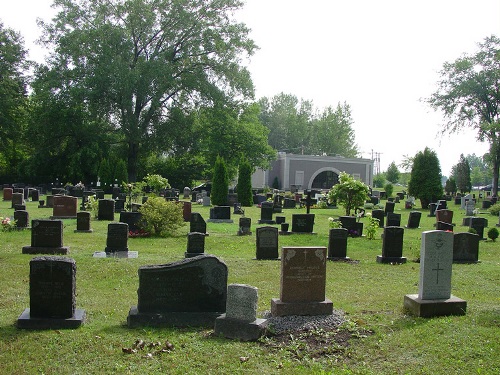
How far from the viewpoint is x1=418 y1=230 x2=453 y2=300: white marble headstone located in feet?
25.3

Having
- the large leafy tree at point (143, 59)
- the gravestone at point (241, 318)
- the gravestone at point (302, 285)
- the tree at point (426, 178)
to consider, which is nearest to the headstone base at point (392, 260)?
the gravestone at point (302, 285)

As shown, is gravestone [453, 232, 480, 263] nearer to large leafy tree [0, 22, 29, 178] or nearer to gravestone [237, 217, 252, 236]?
gravestone [237, 217, 252, 236]

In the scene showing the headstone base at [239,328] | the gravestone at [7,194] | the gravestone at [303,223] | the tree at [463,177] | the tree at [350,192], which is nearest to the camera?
the headstone base at [239,328]

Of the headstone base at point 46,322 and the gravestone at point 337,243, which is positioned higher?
the gravestone at point 337,243

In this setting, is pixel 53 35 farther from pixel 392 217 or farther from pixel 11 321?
pixel 11 321

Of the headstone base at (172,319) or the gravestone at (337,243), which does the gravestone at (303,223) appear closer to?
the gravestone at (337,243)

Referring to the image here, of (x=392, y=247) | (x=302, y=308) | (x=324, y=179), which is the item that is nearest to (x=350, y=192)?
(x=392, y=247)

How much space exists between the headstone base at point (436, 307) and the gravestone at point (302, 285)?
126 cm

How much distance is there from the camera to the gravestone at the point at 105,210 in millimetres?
22188

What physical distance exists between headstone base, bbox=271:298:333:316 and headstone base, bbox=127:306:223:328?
0.93 metres

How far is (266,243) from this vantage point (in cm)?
1386

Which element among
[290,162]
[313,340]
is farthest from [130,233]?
[290,162]

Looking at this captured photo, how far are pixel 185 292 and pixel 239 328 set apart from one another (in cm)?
110

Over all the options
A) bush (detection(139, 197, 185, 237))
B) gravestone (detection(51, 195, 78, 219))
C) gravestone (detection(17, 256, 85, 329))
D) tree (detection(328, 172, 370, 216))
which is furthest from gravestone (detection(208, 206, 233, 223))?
gravestone (detection(17, 256, 85, 329))
